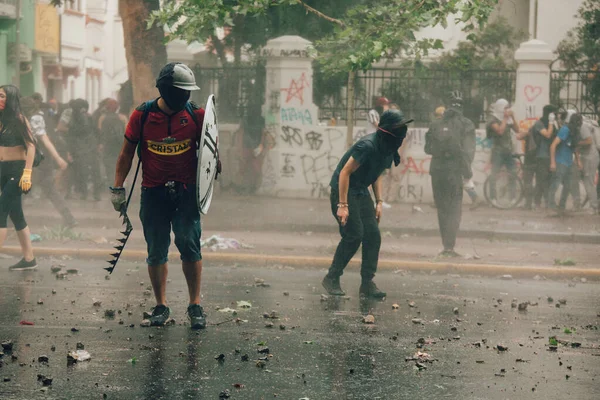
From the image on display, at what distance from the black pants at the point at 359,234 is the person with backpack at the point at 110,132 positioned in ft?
31.8

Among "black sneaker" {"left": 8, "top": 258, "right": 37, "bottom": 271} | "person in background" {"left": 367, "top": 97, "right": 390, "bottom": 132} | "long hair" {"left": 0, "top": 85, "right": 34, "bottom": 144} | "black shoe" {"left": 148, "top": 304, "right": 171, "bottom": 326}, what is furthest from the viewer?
"person in background" {"left": 367, "top": 97, "right": 390, "bottom": 132}

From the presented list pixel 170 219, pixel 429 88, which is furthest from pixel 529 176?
pixel 170 219

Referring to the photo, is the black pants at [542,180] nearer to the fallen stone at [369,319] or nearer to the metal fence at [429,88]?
the metal fence at [429,88]

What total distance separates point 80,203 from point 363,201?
929cm

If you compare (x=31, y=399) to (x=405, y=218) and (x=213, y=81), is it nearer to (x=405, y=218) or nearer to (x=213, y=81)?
(x=405, y=218)

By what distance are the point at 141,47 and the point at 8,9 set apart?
10282 millimetres

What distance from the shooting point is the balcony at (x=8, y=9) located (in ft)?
81.6

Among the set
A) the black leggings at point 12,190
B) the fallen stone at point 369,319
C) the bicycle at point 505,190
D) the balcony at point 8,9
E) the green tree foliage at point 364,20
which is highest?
the balcony at point 8,9

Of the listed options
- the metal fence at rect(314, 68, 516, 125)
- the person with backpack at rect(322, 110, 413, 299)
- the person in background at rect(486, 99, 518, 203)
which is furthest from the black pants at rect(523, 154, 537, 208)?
the person with backpack at rect(322, 110, 413, 299)

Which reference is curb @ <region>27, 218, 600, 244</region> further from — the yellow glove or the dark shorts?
the dark shorts

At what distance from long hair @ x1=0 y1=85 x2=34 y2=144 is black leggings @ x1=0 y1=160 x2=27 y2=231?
0.95 ft

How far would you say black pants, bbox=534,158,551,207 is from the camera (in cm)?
1770

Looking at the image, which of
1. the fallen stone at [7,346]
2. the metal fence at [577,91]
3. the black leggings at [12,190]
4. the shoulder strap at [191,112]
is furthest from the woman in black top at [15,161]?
the metal fence at [577,91]

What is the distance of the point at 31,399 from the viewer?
16.8ft
